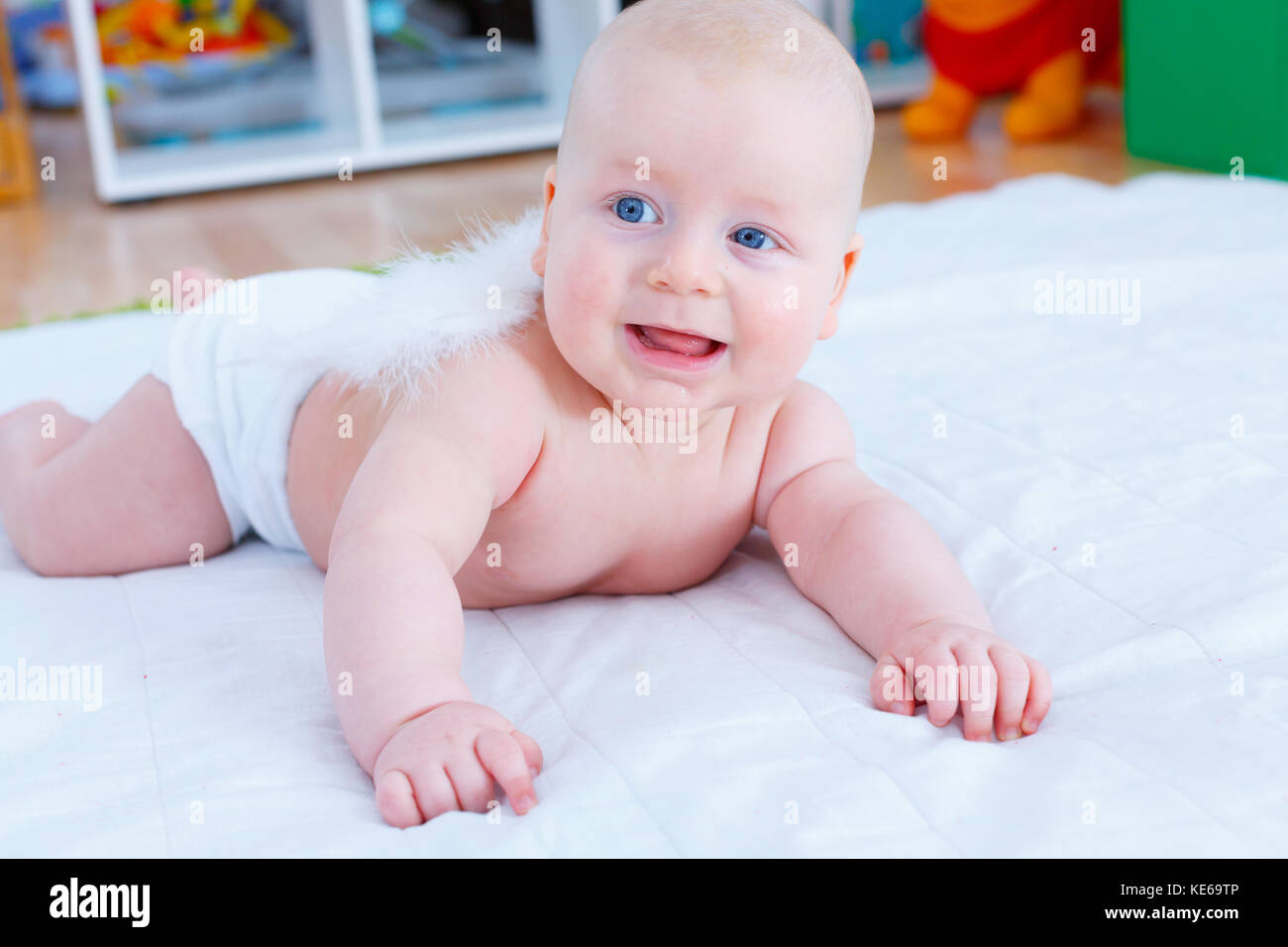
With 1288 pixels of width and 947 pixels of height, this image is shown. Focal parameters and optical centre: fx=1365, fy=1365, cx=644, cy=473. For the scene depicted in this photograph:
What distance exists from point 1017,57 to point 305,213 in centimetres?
160

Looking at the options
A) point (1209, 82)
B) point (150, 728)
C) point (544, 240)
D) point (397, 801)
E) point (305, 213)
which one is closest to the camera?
point (397, 801)

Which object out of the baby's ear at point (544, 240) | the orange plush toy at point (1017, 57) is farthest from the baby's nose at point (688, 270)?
the orange plush toy at point (1017, 57)

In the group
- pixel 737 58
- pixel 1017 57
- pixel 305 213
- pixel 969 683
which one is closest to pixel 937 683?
pixel 969 683

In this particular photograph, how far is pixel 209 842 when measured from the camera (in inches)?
23.4

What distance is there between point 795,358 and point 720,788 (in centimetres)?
27

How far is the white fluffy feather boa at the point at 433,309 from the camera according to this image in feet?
2.67

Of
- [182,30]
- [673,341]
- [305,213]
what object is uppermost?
[182,30]

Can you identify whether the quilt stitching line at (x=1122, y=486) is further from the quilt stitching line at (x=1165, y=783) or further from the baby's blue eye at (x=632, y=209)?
the baby's blue eye at (x=632, y=209)

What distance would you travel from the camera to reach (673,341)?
75cm

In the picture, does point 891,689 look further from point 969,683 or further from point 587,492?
point 587,492

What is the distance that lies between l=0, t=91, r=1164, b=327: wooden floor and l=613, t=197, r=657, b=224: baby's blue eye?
51.3 inches
